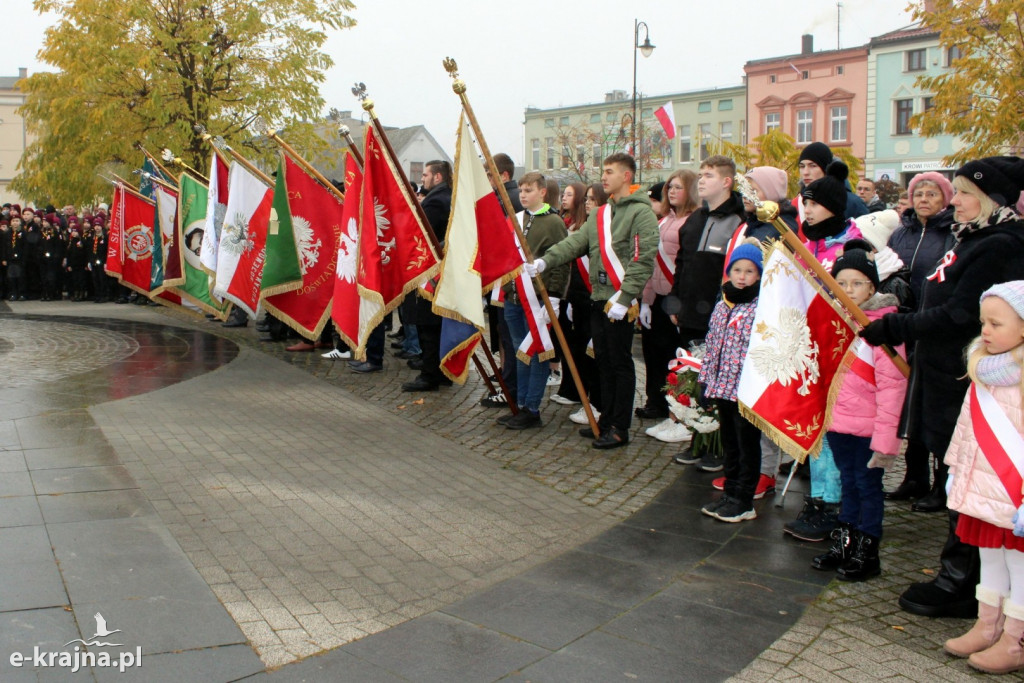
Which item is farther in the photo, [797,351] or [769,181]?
[769,181]

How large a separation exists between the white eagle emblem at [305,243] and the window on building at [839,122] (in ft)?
151

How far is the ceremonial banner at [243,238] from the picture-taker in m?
10.7

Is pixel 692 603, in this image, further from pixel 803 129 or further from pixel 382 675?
pixel 803 129

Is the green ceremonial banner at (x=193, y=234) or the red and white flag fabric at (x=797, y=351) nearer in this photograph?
the red and white flag fabric at (x=797, y=351)

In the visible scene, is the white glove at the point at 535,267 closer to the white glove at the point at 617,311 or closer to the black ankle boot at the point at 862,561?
the white glove at the point at 617,311

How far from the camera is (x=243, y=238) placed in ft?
35.3

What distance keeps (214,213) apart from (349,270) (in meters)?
3.69

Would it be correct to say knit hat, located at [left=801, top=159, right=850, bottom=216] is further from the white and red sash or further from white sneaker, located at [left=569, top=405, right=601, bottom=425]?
white sneaker, located at [left=569, top=405, right=601, bottom=425]

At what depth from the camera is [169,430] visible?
308 inches

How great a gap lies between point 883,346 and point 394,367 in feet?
24.2

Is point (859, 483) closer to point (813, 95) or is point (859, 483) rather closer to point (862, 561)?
point (862, 561)

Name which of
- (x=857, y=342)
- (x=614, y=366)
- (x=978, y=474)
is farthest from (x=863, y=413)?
(x=614, y=366)

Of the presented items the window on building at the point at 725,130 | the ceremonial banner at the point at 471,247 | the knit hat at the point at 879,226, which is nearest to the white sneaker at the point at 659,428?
the ceremonial banner at the point at 471,247

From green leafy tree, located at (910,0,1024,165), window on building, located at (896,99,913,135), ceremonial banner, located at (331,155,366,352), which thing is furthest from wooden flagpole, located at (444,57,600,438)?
window on building, located at (896,99,913,135)
